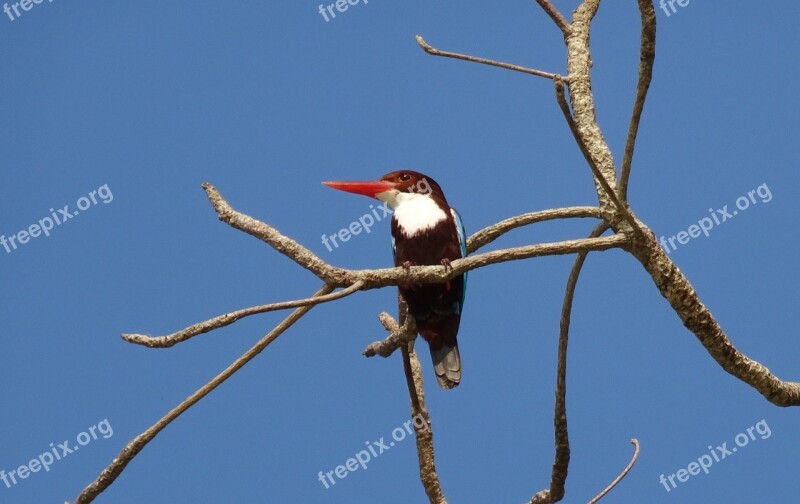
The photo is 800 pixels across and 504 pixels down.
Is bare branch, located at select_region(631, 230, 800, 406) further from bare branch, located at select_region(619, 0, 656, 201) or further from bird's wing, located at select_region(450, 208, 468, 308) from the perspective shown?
bird's wing, located at select_region(450, 208, 468, 308)

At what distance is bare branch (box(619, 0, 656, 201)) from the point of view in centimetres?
248

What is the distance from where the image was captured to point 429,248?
370 cm

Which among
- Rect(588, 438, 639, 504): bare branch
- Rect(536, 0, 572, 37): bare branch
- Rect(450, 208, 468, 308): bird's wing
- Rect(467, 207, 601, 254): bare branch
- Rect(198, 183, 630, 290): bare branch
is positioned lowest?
Rect(588, 438, 639, 504): bare branch

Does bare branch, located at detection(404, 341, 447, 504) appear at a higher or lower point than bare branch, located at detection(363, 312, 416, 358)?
lower

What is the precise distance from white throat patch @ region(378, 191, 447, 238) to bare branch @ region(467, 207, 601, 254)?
0.41 metres

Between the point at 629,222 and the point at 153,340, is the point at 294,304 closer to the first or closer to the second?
the point at 153,340

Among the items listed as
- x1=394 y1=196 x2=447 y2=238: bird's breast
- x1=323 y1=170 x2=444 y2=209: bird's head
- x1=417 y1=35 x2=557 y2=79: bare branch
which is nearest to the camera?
x1=417 y1=35 x2=557 y2=79: bare branch

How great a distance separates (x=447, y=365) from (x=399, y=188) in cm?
73

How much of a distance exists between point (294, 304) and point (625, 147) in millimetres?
946

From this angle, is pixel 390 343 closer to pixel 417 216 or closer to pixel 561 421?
pixel 561 421

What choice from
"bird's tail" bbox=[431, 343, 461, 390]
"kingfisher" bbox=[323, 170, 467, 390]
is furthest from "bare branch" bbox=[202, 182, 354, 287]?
"bird's tail" bbox=[431, 343, 461, 390]

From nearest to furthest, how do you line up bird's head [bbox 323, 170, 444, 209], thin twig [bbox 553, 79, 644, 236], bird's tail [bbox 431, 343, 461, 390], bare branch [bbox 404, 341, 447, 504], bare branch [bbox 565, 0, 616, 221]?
thin twig [bbox 553, 79, 644, 236], bare branch [bbox 565, 0, 616, 221], bare branch [bbox 404, 341, 447, 504], bird's tail [bbox 431, 343, 461, 390], bird's head [bbox 323, 170, 444, 209]

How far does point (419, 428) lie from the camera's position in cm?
331

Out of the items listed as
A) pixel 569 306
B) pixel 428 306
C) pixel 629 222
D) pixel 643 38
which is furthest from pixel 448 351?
pixel 643 38
